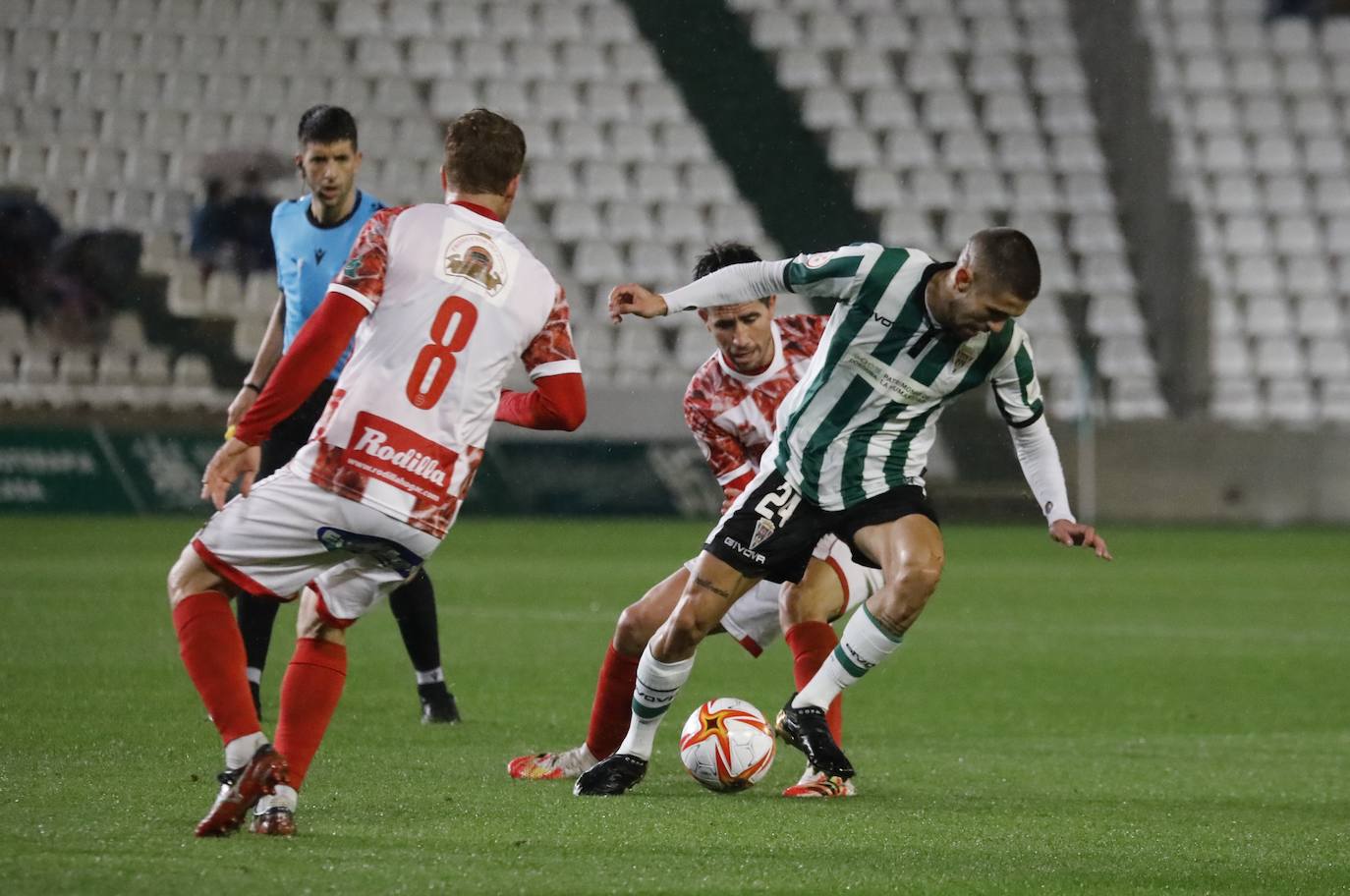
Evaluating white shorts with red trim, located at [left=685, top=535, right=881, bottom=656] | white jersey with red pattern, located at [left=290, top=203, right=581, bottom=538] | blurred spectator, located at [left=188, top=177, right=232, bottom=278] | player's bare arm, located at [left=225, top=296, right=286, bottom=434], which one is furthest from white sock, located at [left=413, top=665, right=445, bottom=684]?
blurred spectator, located at [left=188, top=177, right=232, bottom=278]

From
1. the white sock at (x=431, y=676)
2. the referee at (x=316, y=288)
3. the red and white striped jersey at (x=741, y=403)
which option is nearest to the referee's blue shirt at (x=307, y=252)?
the referee at (x=316, y=288)

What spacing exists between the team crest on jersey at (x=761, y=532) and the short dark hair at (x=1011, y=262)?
36.2 inches

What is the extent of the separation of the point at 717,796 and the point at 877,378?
123 cm

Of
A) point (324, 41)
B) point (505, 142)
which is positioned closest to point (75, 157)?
point (324, 41)

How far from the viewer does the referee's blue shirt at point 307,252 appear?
6477mm

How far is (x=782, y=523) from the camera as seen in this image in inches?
208

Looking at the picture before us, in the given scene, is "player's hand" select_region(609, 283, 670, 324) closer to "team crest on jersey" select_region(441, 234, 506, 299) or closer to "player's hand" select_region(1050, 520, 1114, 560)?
"team crest on jersey" select_region(441, 234, 506, 299)

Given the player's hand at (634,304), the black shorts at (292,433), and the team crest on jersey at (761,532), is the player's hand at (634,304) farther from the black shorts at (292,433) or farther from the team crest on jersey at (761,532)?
the black shorts at (292,433)

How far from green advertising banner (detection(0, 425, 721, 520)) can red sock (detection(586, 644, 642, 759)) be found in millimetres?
12447

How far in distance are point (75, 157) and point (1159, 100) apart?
42.4ft

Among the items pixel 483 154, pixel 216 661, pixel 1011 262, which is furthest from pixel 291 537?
pixel 1011 262

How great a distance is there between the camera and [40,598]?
10.5 m

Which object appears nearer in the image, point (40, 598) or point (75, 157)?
point (40, 598)

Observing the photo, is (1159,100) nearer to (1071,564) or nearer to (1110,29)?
Result: (1110,29)
